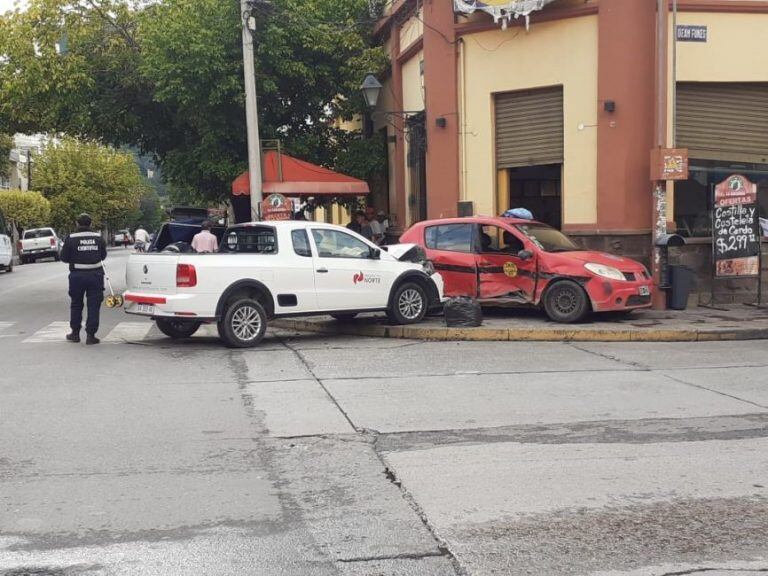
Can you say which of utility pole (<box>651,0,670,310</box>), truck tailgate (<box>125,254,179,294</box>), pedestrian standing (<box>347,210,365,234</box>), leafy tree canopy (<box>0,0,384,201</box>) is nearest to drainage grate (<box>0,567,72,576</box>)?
truck tailgate (<box>125,254,179,294</box>)

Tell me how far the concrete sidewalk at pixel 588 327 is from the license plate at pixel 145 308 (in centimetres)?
316

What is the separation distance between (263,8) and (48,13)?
571 centimetres

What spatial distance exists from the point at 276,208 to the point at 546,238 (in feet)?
20.1

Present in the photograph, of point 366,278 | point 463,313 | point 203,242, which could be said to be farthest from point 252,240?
point 203,242

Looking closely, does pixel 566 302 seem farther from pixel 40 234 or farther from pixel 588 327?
pixel 40 234

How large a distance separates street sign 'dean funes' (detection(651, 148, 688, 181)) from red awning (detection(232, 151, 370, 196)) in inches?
291

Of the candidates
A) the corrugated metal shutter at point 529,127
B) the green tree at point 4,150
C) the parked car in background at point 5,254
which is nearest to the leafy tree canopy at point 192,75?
the corrugated metal shutter at point 529,127

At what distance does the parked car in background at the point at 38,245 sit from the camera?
4541 centimetres

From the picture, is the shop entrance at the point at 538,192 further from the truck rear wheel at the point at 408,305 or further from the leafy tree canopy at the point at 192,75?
the truck rear wheel at the point at 408,305

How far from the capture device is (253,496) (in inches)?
201

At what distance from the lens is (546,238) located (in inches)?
535

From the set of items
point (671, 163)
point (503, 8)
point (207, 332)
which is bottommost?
point (207, 332)

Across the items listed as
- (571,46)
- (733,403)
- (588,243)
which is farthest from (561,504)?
(571,46)

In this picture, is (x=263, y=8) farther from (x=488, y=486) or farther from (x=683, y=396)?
(x=488, y=486)
